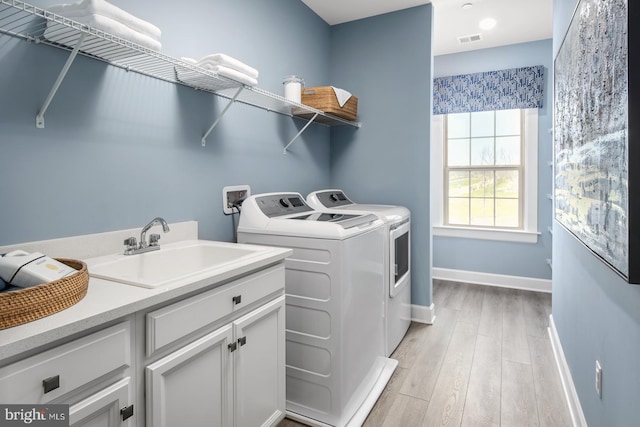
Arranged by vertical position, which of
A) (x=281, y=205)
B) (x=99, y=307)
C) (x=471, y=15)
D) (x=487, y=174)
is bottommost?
(x=99, y=307)

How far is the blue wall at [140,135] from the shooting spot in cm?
125

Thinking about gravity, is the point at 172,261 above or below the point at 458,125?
below

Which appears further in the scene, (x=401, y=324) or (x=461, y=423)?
(x=401, y=324)

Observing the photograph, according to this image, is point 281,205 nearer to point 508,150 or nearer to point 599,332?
point 599,332

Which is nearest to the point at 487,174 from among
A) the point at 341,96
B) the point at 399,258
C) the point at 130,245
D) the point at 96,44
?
the point at 399,258

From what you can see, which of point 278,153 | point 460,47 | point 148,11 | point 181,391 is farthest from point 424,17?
point 181,391

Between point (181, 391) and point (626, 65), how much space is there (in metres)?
1.51

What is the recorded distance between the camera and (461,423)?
1861 mm

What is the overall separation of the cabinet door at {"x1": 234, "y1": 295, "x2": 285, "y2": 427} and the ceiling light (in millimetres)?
3304

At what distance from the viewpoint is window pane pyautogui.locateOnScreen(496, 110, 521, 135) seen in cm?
418

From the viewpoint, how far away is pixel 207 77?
173cm

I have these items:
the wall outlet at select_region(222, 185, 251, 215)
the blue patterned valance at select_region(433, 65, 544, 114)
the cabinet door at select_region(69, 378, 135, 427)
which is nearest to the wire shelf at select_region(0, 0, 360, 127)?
the wall outlet at select_region(222, 185, 251, 215)

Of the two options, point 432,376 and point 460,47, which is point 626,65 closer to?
point 432,376

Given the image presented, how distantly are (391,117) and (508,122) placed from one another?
6.02ft
